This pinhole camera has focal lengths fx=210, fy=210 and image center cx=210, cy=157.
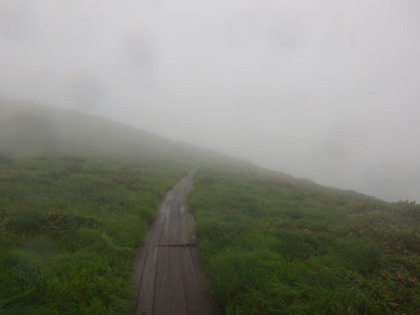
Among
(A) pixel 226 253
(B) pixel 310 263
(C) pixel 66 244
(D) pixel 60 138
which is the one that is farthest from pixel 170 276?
(D) pixel 60 138

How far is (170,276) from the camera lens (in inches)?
256

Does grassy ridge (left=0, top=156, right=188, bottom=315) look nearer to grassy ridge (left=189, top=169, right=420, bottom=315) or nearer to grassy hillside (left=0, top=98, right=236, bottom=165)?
grassy ridge (left=189, top=169, right=420, bottom=315)

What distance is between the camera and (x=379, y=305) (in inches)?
190

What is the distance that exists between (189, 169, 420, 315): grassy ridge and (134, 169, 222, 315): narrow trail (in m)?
0.45

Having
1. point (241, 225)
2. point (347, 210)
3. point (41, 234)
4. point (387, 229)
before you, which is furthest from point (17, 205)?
point (347, 210)

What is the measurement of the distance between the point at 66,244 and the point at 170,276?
384cm

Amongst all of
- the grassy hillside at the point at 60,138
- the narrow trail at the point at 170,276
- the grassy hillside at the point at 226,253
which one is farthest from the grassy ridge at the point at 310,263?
the grassy hillside at the point at 60,138

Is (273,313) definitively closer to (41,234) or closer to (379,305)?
(379,305)

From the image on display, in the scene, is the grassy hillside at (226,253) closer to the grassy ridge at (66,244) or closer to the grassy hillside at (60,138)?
the grassy ridge at (66,244)

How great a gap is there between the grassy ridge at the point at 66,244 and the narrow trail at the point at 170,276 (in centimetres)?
45

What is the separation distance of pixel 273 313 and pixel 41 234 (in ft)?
26.3

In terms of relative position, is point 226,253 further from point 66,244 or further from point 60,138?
point 60,138

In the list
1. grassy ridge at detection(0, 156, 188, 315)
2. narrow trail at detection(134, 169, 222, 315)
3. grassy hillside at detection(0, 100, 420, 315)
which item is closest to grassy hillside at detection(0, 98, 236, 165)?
grassy ridge at detection(0, 156, 188, 315)

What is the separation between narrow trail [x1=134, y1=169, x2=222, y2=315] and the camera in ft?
17.3
